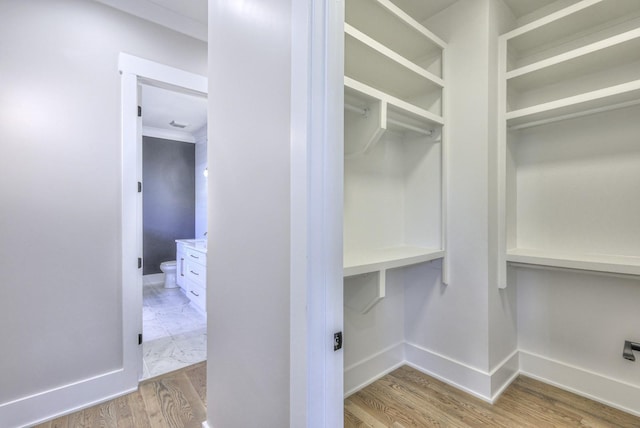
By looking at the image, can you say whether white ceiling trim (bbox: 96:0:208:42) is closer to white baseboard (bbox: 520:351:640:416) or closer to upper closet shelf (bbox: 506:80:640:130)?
upper closet shelf (bbox: 506:80:640:130)

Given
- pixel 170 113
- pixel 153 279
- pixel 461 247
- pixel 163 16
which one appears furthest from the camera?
pixel 153 279

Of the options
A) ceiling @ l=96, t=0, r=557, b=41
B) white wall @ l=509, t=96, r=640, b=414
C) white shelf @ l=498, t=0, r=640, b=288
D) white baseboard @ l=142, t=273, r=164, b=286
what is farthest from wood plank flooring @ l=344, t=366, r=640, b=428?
white baseboard @ l=142, t=273, r=164, b=286

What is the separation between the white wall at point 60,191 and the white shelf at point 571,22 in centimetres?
244

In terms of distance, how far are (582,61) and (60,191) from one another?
3.05 meters

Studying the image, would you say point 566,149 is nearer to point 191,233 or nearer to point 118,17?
point 118,17

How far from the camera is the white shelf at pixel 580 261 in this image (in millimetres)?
1396

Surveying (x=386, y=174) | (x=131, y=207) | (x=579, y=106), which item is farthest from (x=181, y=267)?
(x=579, y=106)

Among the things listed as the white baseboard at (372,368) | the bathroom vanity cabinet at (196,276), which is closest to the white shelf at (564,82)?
the white baseboard at (372,368)

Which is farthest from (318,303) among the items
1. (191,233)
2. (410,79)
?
(191,233)

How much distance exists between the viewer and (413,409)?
1.65 m

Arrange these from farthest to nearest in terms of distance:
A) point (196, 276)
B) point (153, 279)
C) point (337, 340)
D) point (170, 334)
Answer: point (153, 279), point (196, 276), point (170, 334), point (337, 340)

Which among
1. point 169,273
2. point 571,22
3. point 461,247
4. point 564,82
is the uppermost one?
point 571,22

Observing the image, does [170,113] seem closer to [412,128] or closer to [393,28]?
[393,28]

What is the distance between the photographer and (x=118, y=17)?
5.98ft
